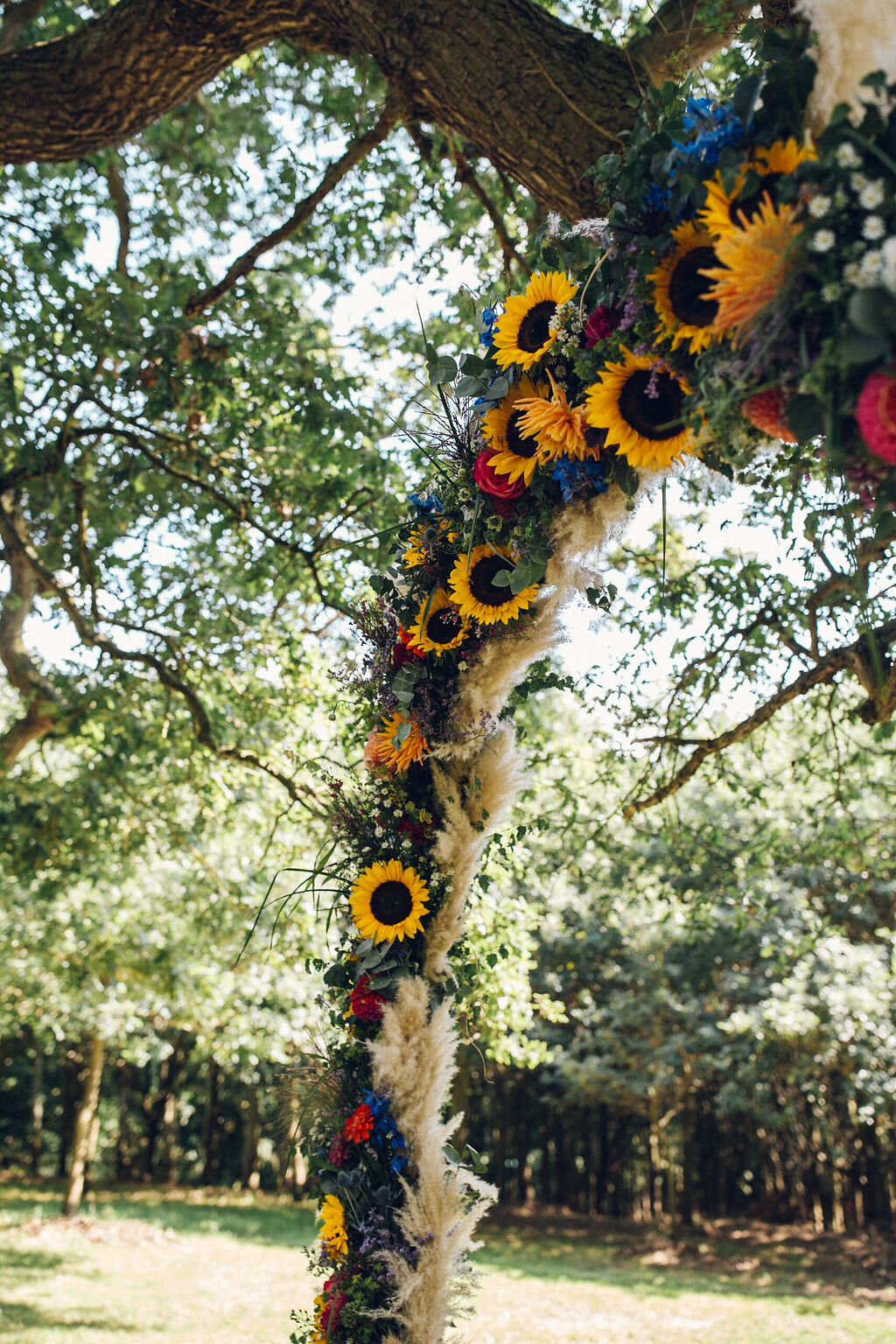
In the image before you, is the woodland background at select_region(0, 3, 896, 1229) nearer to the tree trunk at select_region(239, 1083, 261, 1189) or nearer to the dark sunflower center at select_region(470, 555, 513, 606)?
the dark sunflower center at select_region(470, 555, 513, 606)

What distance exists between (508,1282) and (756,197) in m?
11.0

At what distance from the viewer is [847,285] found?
3.84 feet

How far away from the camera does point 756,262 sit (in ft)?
4.15

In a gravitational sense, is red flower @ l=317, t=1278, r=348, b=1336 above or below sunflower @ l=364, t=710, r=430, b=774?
below

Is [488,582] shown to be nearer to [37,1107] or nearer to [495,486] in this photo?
[495,486]

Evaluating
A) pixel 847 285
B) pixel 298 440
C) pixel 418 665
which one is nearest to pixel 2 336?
pixel 298 440

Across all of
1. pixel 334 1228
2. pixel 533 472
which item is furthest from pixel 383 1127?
pixel 533 472

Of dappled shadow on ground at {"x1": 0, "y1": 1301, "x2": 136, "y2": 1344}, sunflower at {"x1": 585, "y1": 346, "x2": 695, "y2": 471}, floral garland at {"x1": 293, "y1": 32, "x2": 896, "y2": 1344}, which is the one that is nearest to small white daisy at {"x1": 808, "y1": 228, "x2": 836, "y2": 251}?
floral garland at {"x1": 293, "y1": 32, "x2": 896, "y2": 1344}

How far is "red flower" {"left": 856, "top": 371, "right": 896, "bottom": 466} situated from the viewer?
1.12m

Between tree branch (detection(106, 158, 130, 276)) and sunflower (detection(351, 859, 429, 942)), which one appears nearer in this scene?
sunflower (detection(351, 859, 429, 942))

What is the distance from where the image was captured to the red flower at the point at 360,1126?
7.05 ft

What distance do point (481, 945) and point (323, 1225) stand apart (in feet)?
7.44

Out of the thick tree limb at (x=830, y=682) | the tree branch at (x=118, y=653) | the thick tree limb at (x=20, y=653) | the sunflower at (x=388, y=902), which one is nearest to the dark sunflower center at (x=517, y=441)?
the sunflower at (x=388, y=902)

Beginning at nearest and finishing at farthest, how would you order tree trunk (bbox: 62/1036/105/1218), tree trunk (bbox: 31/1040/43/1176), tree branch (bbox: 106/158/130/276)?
1. tree branch (bbox: 106/158/130/276)
2. tree trunk (bbox: 62/1036/105/1218)
3. tree trunk (bbox: 31/1040/43/1176)
